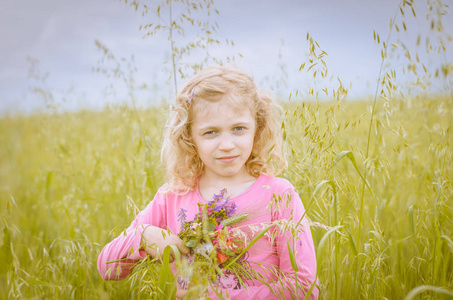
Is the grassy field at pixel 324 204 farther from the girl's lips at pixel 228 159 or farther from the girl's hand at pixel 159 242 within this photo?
the girl's lips at pixel 228 159

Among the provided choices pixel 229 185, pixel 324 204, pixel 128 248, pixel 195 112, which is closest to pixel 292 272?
pixel 324 204

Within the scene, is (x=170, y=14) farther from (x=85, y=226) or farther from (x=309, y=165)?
(x=85, y=226)

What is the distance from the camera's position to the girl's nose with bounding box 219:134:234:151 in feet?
5.45

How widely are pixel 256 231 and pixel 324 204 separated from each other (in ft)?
1.09

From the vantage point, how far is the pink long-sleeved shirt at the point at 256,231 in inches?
60.2

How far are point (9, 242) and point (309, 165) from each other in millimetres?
1426

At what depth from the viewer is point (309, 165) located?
5.24ft

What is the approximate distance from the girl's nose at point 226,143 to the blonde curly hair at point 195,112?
0.18m

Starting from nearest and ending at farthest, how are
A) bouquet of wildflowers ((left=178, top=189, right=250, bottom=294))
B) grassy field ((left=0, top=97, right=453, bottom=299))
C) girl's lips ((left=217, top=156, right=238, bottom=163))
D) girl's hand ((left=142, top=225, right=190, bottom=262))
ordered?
bouquet of wildflowers ((left=178, top=189, right=250, bottom=294)) < girl's hand ((left=142, top=225, right=190, bottom=262)) < grassy field ((left=0, top=97, right=453, bottom=299)) < girl's lips ((left=217, top=156, right=238, bottom=163))

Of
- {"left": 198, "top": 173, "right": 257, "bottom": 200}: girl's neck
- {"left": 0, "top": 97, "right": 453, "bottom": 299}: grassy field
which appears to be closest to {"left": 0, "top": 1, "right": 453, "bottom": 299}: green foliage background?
{"left": 0, "top": 97, "right": 453, "bottom": 299}: grassy field

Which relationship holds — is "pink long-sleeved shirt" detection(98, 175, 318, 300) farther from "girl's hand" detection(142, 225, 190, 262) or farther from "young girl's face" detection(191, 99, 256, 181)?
"young girl's face" detection(191, 99, 256, 181)

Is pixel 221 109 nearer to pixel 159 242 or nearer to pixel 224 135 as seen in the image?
pixel 224 135

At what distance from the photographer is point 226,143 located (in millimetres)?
1664

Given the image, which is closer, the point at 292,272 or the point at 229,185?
the point at 292,272
